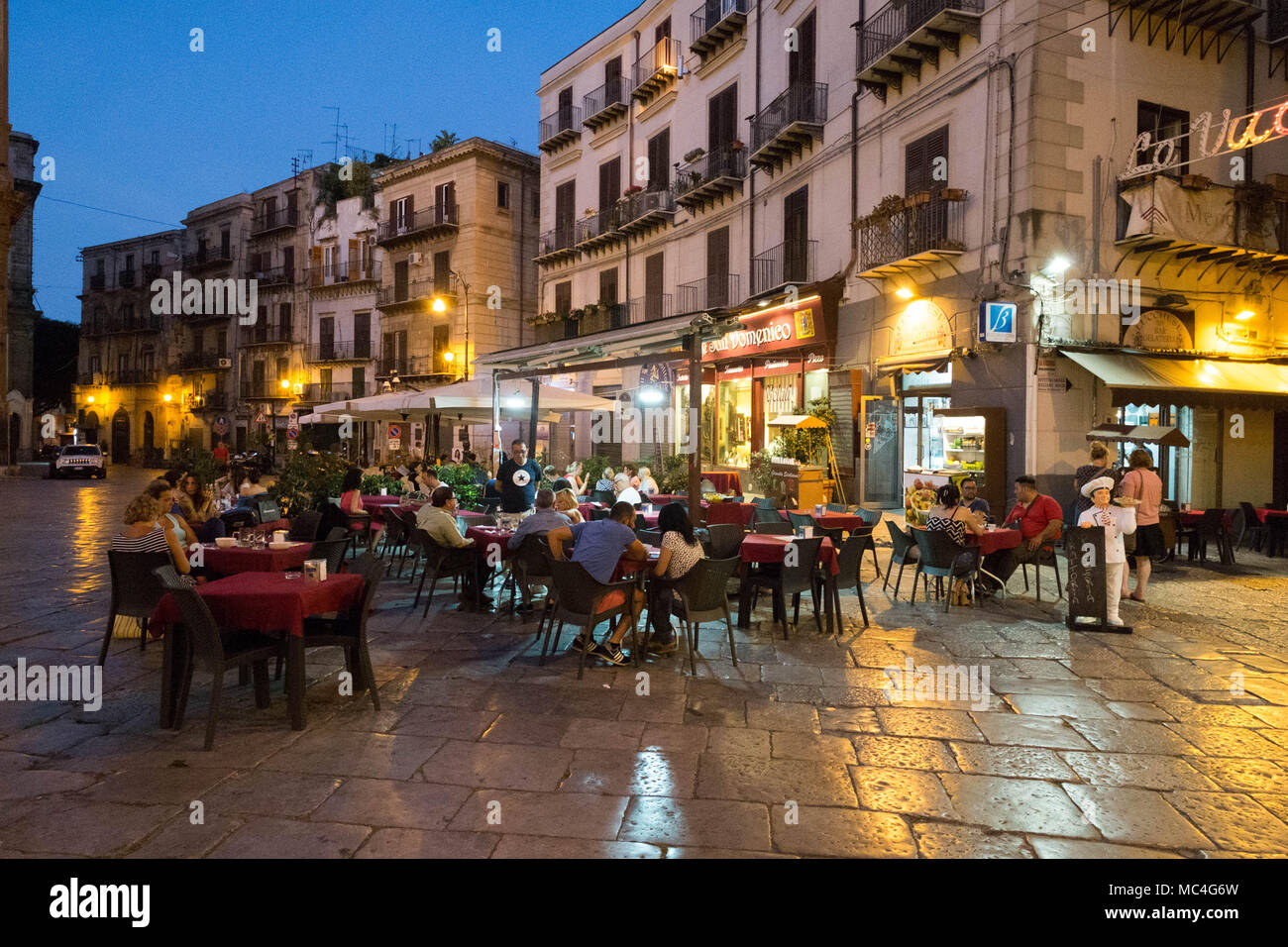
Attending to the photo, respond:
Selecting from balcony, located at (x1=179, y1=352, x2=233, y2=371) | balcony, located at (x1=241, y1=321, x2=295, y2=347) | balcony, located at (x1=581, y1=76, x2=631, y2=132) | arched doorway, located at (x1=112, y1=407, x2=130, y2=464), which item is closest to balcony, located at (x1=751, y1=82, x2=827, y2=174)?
balcony, located at (x1=581, y1=76, x2=631, y2=132)

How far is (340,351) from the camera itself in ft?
116

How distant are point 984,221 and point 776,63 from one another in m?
7.40

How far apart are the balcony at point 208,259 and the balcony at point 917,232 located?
118 ft

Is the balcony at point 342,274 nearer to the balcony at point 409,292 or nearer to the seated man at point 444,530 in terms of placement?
the balcony at point 409,292

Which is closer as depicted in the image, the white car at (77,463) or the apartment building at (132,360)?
the white car at (77,463)

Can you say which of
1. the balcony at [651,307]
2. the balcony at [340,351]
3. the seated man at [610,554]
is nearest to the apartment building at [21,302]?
the balcony at [340,351]

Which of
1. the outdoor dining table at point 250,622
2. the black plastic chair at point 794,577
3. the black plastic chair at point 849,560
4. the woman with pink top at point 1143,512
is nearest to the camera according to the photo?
the outdoor dining table at point 250,622

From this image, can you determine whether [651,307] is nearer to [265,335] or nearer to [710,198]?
[710,198]

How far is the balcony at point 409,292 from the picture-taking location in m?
31.0

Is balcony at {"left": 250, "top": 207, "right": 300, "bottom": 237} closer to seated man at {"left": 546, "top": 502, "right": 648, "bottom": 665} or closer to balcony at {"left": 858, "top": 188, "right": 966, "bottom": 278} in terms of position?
balcony at {"left": 858, "top": 188, "right": 966, "bottom": 278}

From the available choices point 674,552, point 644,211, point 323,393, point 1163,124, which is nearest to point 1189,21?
point 1163,124

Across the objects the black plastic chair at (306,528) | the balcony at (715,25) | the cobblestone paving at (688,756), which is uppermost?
the balcony at (715,25)
